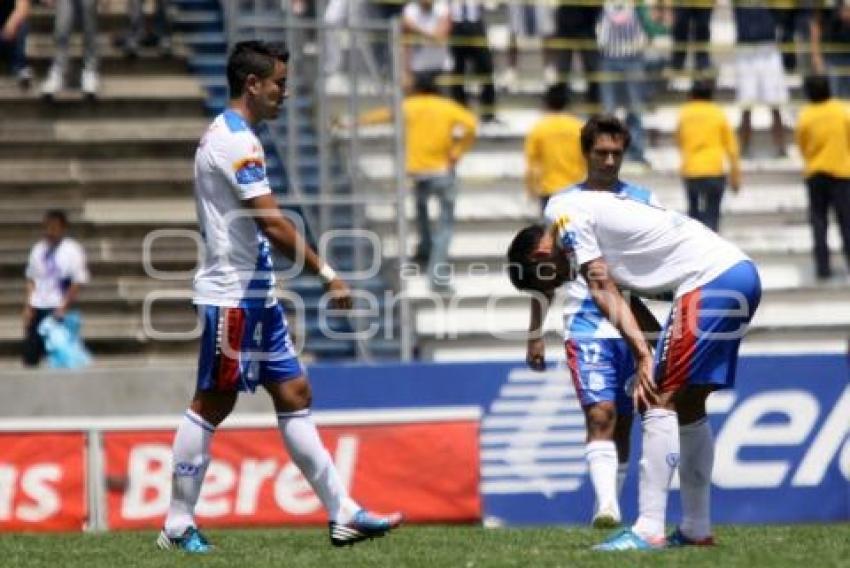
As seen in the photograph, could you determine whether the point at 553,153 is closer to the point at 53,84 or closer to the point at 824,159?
the point at 824,159

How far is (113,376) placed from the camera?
58.3 ft

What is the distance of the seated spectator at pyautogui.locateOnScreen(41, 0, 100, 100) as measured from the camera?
21125 millimetres

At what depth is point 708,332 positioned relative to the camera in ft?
34.4

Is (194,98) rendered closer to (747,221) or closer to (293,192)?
(293,192)

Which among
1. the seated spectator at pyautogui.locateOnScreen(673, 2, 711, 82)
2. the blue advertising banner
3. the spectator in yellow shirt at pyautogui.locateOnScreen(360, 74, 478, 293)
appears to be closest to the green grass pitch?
the blue advertising banner

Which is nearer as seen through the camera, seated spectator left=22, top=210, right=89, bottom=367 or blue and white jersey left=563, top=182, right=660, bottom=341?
blue and white jersey left=563, top=182, right=660, bottom=341

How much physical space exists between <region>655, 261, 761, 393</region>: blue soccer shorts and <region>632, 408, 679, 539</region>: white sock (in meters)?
0.14

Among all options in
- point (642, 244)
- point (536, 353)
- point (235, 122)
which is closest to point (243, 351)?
point (235, 122)

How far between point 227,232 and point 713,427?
6338 mm

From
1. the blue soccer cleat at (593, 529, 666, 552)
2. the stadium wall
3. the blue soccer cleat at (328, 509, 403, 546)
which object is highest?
the blue soccer cleat at (593, 529, 666, 552)

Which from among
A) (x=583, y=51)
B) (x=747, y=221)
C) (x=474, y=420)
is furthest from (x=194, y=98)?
(x=474, y=420)

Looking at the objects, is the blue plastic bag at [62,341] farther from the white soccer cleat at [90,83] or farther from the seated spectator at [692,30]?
the seated spectator at [692,30]

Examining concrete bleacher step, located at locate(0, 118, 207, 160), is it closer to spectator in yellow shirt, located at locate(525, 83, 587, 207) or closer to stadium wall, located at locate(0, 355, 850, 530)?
spectator in yellow shirt, located at locate(525, 83, 587, 207)

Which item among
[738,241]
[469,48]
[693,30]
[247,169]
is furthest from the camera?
[693,30]
